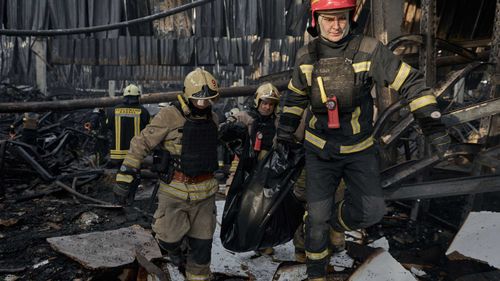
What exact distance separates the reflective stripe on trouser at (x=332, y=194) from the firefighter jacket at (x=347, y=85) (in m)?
0.09

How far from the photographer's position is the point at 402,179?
3059mm

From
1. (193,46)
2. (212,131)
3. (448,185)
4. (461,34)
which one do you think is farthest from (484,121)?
(193,46)

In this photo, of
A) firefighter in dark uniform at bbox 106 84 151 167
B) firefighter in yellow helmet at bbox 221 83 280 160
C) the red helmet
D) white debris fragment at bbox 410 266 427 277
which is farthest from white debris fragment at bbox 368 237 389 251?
firefighter in dark uniform at bbox 106 84 151 167

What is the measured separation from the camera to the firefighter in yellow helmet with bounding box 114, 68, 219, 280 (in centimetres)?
266

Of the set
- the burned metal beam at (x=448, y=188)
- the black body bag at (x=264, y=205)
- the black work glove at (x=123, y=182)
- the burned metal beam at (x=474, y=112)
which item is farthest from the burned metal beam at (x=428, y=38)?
the black work glove at (x=123, y=182)

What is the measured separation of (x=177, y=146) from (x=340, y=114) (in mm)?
1223

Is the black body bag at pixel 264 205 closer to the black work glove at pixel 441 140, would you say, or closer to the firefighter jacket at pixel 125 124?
the black work glove at pixel 441 140

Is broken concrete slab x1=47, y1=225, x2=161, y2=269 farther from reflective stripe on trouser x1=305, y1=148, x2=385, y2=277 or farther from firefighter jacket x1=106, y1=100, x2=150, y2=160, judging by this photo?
firefighter jacket x1=106, y1=100, x2=150, y2=160

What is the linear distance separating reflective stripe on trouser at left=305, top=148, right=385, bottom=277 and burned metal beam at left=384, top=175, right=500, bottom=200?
66 cm

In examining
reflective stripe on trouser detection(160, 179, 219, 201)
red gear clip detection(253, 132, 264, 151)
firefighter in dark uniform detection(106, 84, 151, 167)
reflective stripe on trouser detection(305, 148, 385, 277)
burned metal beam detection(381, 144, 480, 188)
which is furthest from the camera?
firefighter in dark uniform detection(106, 84, 151, 167)

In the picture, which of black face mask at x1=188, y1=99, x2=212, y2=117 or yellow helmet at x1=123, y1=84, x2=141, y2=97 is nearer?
black face mask at x1=188, y1=99, x2=212, y2=117

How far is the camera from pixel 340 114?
2.48 metres

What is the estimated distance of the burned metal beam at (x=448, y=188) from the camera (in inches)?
111

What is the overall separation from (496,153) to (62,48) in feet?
32.7
